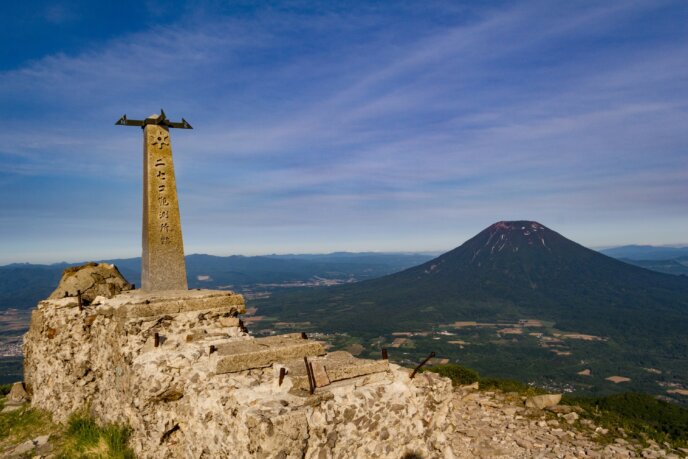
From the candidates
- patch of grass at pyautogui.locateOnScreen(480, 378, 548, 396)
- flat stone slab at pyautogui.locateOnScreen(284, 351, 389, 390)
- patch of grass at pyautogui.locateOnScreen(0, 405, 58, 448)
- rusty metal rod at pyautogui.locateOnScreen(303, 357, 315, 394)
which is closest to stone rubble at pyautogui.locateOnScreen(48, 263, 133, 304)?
patch of grass at pyautogui.locateOnScreen(0, 405, 58, 448)

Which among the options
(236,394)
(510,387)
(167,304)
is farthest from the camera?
(510,387)

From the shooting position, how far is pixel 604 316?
168 metres

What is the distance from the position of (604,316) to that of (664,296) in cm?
5429

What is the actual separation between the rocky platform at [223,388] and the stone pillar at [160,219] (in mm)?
1555

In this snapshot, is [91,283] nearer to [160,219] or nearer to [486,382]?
[160,219]

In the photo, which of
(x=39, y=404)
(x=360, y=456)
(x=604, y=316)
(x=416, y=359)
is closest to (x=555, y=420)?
(x=360, y=456)

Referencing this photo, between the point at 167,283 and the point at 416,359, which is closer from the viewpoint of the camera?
the point at 167,283

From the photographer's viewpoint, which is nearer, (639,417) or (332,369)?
(332,369)

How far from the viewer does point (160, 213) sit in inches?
462

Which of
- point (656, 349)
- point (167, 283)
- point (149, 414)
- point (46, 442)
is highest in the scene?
point (167, 283)

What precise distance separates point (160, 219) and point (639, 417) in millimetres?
16888

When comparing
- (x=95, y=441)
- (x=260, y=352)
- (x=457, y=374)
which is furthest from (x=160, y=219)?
(x=457, y=374)

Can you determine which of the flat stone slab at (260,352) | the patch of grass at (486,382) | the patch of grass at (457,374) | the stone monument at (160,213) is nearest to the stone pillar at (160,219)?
the stone monument at (160,213)

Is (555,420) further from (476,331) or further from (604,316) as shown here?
(604,316)
